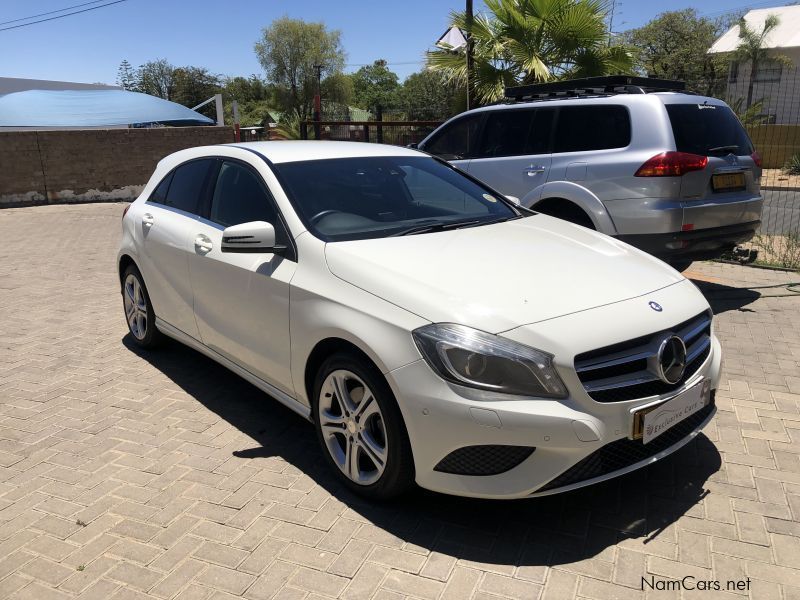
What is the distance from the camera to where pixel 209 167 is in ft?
14.7

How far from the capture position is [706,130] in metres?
5.90

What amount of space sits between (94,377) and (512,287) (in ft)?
11.3

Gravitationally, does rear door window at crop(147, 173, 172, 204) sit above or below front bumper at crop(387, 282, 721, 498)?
above

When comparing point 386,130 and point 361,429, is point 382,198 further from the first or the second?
point 386,130

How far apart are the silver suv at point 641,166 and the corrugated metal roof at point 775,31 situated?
3213 centimetres

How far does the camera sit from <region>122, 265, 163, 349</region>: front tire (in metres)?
5.14

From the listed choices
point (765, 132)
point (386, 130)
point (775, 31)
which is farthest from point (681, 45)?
point (386, 130)

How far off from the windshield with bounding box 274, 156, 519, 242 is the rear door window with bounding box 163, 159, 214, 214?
34.9 inches

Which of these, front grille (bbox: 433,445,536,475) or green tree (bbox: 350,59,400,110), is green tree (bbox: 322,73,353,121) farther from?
front grille (bbox: 433,445,536,475)

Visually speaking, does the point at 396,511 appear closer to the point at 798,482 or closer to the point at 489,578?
the point at 489,578

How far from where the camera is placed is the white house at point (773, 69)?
30.1 meters

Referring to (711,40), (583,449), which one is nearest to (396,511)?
(583,449)

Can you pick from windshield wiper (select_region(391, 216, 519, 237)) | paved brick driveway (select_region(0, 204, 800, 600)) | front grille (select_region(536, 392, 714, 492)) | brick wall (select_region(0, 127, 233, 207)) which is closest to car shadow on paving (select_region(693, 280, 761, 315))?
paved brick driveway (select_region(0, 204, 800, 600))

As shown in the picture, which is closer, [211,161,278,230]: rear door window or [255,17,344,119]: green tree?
[211,161,278,230]: rear door window
